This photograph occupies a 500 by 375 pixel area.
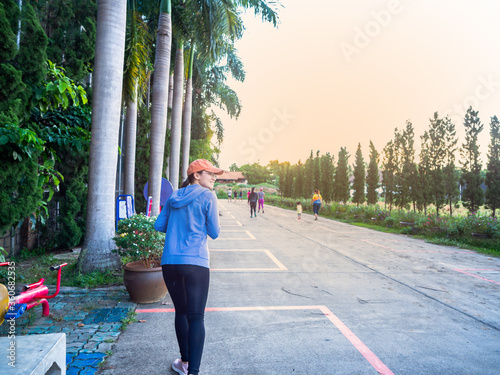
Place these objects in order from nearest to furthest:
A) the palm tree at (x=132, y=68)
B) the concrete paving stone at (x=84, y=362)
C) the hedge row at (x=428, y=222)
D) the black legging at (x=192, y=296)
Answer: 1. the black legging at (x=192, y=296)
2. the concrete paving stone at (x=84, y=362)
3. the palm tree at (x=132, y=68)
4. the hedge row at (x=428, y=222)

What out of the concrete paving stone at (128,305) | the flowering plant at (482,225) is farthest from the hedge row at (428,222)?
the concrete paving stone at (128,305)

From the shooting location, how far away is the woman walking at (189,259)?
2.66m

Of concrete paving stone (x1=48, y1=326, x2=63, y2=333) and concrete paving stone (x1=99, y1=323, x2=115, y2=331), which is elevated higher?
concrete paving stone (x1=48, y1=326, x2=63, y2=333)

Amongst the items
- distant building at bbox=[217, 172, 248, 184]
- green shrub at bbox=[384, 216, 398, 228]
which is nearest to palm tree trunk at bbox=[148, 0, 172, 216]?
green shrub at bbox=[384, 216, 398, 228]

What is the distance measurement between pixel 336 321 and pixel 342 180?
1193 inches

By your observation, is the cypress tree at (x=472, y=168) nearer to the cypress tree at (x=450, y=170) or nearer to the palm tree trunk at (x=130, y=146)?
the cypress tree at (x=450, y=170)

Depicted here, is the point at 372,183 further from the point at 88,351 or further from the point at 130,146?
the point at 88,351

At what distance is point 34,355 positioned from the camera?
2254 millimetres

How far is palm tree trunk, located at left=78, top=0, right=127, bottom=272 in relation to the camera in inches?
238

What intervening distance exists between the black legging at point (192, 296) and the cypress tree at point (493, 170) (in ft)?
94.9

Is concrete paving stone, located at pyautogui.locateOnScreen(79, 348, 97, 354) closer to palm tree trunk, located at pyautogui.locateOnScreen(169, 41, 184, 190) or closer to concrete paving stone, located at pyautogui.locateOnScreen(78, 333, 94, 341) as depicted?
concrete paving stone, located at pyautogui.locateOnScreen(78, 333, 94, 341)

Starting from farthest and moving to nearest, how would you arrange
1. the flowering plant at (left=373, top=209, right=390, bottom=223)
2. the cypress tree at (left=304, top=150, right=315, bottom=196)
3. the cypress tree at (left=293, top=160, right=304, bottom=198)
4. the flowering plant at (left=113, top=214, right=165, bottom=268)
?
the cypress tree at (left=293, top=160, right=304, bottom=198), the cypress tree at (left=304, top=150, right=315, bottom=196), the flowering plant at (left=373, top=209, right=390, bottom=223), the flowering plant at (left=113, top=214, right=165, bottom=268)

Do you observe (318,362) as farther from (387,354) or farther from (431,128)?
(431,128)

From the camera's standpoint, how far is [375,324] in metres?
4.25
